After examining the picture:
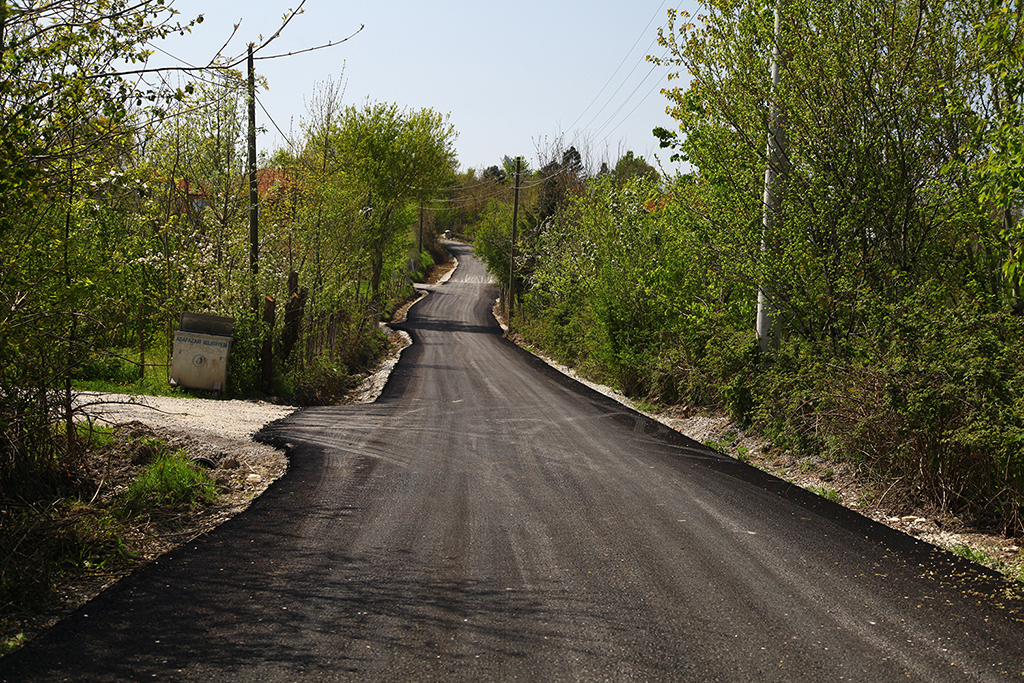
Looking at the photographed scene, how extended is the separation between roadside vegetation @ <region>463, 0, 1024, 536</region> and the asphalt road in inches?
49.2

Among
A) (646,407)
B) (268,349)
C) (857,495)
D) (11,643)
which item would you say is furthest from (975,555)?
(268,349)

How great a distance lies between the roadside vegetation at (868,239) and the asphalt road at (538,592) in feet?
4.10

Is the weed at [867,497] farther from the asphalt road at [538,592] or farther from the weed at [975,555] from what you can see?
the weed at [975,555]

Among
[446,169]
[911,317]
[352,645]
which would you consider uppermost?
[446,169]

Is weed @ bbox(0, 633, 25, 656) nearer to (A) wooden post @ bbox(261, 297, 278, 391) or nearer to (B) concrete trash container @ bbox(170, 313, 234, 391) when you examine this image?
(B) concrete trash container @ bbox(170, 313, 234, 391)

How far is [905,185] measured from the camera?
10.6 metres

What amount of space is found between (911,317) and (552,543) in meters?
5.12

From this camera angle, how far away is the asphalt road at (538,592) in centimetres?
435

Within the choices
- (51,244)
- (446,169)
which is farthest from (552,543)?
(446,169)

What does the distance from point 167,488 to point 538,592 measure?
4.01 meters

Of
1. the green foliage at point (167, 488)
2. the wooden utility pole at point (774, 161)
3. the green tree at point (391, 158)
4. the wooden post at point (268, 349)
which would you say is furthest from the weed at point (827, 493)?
the green tree at point (391, 158)

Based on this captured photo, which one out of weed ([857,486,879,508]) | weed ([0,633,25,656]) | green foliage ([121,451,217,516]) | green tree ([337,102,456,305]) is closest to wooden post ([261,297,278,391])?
green foliage ([121,451,217,516])

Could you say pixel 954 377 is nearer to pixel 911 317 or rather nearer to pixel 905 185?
pixel 911 317

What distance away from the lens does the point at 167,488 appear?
7.39 m
